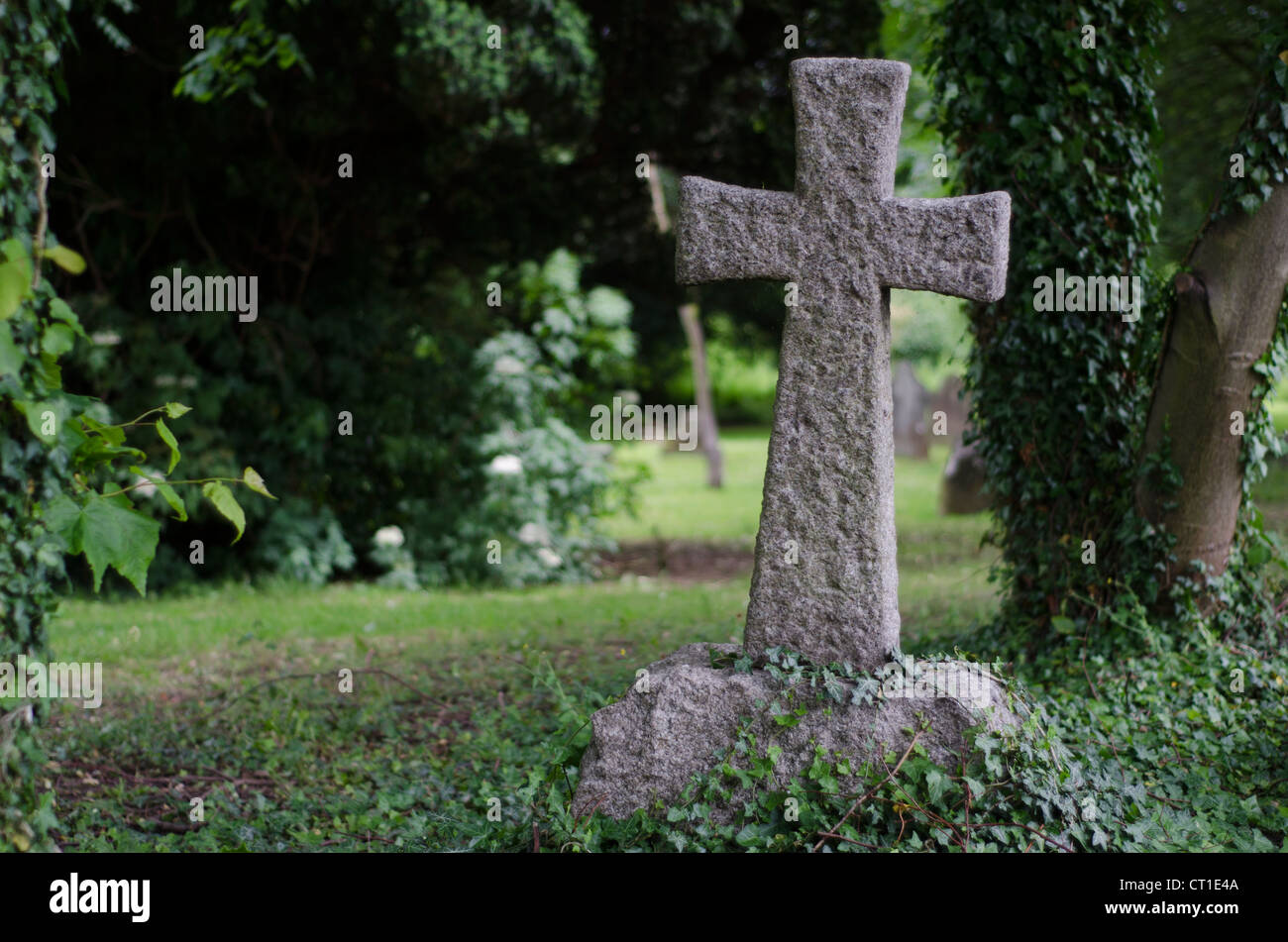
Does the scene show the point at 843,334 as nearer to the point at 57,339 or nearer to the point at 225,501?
the point at 225,501

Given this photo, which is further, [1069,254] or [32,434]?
[1069,254]

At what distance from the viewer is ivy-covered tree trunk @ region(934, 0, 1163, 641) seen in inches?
224

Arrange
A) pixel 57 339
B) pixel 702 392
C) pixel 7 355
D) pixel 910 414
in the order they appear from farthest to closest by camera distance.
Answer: pixel 910 414 < pixel 702 392 < pixel 57 339 < pixel 7 355

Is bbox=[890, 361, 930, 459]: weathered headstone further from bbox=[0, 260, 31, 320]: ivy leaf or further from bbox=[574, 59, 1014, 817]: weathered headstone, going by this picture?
bbox=[0, 260, 31, 320]: ivy leaf

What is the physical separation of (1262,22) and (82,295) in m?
8.74

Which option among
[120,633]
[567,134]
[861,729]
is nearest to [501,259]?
[567,134]

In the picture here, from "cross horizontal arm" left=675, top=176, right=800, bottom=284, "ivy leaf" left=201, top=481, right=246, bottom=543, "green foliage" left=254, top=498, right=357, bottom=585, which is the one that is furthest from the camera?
"green foliage" left=254, top=498, right=357, bottom=585

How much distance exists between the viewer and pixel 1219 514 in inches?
219

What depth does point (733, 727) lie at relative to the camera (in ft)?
12.9

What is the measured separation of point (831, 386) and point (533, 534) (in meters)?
6.17

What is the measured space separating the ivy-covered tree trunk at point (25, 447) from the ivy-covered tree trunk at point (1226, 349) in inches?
199

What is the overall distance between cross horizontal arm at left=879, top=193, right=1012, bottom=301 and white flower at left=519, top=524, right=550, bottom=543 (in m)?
6.30

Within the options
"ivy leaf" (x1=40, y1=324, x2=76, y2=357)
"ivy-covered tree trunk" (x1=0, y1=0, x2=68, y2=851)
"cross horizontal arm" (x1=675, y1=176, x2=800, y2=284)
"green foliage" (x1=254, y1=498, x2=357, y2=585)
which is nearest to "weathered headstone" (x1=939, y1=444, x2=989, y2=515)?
"green foliage" (x1=254, y1=498, x2=357, y2=585)

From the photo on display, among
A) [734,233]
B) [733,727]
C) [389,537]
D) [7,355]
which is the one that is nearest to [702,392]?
[389,537]
